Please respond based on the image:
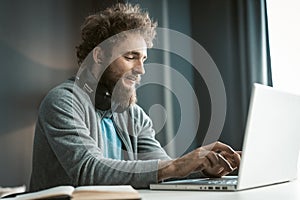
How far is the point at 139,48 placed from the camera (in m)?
1.72

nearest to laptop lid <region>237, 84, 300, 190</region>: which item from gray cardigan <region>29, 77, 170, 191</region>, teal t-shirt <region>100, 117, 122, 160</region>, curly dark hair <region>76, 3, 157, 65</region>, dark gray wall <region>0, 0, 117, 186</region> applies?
gray cardigan <region>29, 77, 170, 191</region>

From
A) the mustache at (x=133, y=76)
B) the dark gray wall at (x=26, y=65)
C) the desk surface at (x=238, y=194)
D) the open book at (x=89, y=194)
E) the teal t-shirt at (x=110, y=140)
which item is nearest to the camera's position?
the open book at (x=89, y=194)

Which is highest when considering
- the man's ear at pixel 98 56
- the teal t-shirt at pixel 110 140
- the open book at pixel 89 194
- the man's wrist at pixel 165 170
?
the man's ear at pixel 98 56

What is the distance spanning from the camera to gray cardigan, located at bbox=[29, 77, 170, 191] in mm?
1304

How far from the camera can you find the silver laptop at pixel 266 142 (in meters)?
1.05

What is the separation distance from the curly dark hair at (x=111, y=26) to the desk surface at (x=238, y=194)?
0.73 meters

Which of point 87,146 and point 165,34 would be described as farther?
point 165,34

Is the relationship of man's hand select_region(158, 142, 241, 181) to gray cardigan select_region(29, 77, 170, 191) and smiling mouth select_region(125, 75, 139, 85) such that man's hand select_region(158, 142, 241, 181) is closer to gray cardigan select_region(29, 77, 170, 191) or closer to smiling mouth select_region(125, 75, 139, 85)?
gray cardigan select_region(29, 77, 170, 191)

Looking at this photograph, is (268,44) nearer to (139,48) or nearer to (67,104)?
(139,48)

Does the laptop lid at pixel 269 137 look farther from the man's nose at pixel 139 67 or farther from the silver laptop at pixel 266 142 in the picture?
the man's nose at pixel 139 67

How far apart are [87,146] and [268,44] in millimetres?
1723

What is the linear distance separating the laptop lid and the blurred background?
144cm

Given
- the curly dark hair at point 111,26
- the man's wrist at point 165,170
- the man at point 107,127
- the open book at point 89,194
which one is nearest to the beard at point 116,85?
the man at point 107,127

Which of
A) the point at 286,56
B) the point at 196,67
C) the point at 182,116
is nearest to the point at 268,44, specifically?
the point at 286,56
